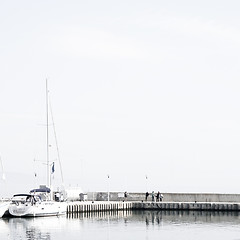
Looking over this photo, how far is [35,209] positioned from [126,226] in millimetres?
12967

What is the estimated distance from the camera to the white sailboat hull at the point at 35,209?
77.4 m

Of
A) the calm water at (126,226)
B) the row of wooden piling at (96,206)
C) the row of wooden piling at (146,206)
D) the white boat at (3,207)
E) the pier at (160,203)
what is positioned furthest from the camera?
the pier at (160,203)

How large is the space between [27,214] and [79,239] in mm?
19452

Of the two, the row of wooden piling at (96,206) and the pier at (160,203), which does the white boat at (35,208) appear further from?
the pier at (160,203)

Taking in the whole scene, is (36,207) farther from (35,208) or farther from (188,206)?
(188,206)

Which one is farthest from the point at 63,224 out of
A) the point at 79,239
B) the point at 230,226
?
the point at 230,226

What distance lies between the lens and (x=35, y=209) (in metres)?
77.9

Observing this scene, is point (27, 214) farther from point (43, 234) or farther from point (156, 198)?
point (156, 198)

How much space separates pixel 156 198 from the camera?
9512 centimetres

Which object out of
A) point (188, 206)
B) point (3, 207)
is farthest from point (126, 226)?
point (188, 206)

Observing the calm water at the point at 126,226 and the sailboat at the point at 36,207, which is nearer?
the calm water at the point at 126,226

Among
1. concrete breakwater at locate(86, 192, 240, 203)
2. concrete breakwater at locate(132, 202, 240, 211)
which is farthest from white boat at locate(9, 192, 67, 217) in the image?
concrete breakwater at locate(86, 192, 240, 203)

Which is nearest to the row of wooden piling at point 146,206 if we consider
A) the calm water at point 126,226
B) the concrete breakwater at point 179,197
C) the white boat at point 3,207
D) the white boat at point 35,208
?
the calm water at point 126,226

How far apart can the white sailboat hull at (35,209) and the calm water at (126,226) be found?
1.40 meters
